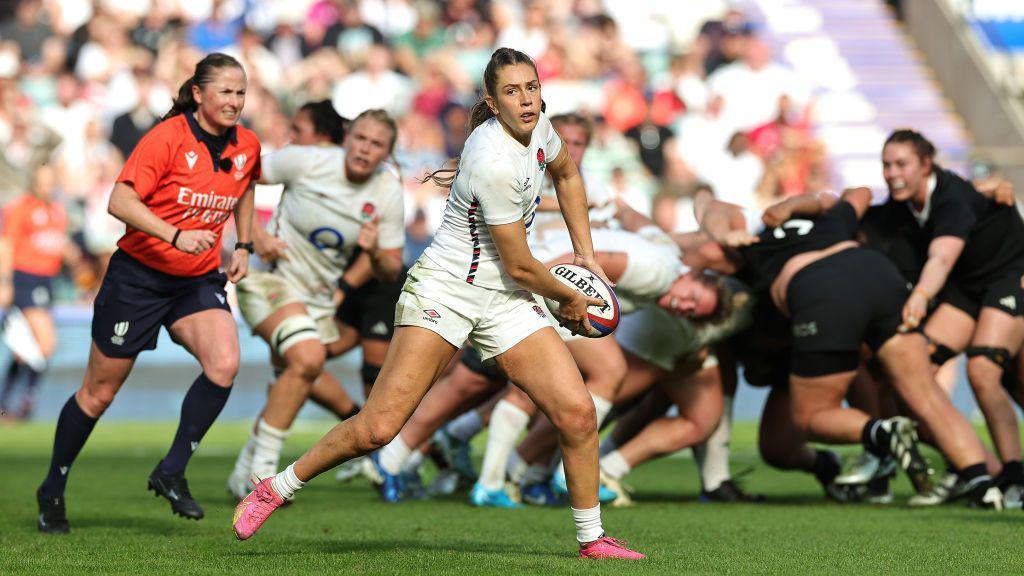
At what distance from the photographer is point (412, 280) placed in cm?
605

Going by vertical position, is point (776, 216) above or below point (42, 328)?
above

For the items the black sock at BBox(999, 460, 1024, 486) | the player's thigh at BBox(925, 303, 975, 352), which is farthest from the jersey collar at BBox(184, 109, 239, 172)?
the black sock at BBox(999, 460, 1024, 486)

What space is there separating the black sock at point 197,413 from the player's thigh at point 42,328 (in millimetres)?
9860

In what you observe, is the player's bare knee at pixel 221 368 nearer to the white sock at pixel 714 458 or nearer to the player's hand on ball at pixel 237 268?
the player's hand on ball at pixel 237 268

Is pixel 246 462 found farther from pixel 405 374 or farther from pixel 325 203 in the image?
pixel 405 374

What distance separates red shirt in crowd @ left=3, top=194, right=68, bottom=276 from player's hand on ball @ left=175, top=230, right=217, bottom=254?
36.0ft

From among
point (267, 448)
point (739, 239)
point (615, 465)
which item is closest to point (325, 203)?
point (267, 448)

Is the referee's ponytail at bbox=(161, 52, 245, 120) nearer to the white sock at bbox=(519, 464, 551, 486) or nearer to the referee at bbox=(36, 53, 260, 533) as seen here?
the referee at bbox=(36, 53, 260, 533)

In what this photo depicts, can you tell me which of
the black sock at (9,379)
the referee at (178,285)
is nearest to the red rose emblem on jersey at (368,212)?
the referee at (178,285)

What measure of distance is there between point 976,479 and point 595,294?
10.9ft

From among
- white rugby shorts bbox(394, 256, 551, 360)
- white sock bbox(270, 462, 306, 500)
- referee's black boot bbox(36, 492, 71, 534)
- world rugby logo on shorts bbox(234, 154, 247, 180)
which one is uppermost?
world rugby logo on shorts bbox(234, 154, 247, 180)

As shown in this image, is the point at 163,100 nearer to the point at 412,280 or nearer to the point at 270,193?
the point at 270,193

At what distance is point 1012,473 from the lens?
8.45m

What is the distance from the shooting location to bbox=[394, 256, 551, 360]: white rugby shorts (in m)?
5.98
